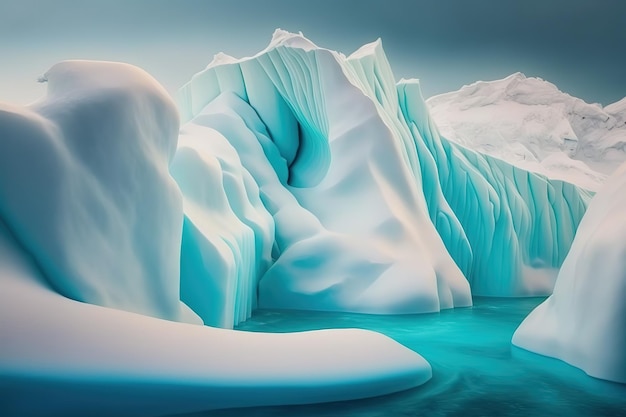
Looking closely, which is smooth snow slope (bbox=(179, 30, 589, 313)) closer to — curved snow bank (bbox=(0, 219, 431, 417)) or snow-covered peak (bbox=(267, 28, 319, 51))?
snow-covered peak (bbox=(267, 28, 319, 51))

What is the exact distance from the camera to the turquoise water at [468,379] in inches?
129

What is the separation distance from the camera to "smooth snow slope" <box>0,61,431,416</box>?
2.73 meters

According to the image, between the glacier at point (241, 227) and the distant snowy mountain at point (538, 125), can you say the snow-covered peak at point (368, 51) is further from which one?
the distant snowy mountain at point (538, 125)

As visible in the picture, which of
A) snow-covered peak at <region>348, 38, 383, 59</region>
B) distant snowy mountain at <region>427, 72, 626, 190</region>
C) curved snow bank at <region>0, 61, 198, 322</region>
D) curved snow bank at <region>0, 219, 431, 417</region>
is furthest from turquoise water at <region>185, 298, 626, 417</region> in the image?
distant snowy mountain at <region>427, 72, 626, 190</region>

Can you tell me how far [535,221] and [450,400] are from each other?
26.8ft

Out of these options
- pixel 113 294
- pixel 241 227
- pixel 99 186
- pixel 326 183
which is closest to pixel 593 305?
pixel 113 294

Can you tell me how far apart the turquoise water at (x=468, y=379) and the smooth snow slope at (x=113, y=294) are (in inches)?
5.6

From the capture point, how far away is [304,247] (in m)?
7.70

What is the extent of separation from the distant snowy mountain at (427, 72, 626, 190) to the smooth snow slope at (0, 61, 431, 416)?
12816mm

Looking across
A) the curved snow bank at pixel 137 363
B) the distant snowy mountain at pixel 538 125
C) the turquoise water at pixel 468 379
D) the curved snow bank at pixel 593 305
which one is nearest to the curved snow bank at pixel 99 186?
the curved snow bank at pixel 137 363

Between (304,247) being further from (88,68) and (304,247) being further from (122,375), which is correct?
(122,375)

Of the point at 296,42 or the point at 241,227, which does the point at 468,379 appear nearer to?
the point at 241,227

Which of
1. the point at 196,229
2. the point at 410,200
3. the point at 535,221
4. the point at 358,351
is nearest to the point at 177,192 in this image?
the point at 196,229

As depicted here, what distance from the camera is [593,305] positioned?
4.41 m
